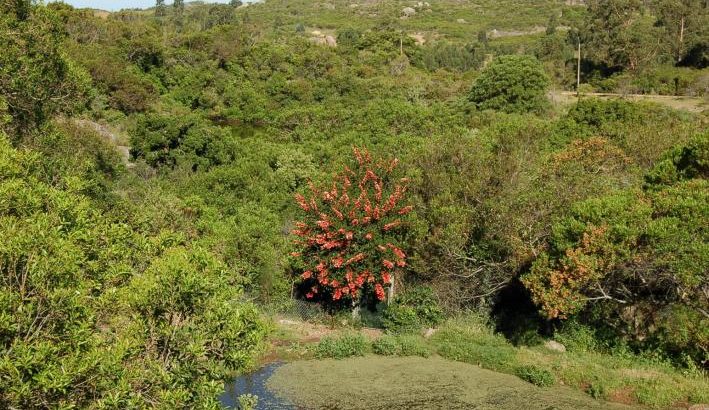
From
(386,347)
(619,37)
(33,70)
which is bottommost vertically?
(386,347)

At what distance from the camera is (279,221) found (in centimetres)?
2455

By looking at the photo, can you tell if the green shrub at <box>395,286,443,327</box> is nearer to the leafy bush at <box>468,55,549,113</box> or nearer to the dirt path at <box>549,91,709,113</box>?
the leafy bush at <box>468,55,549,113</box>

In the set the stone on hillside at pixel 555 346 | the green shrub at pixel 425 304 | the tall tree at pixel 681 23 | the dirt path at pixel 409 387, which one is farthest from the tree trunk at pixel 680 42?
the dirt path at pixel 409 387

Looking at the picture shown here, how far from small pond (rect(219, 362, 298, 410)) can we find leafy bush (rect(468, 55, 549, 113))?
111 feet

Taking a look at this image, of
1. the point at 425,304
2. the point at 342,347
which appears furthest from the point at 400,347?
the point at 425,304

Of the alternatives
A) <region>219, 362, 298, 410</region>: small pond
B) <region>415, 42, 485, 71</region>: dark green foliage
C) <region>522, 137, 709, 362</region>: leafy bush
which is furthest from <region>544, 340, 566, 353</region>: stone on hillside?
<region>415, 42, 485, 71</region>: dark green foliage

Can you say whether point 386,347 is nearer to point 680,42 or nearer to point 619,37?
point 619,37

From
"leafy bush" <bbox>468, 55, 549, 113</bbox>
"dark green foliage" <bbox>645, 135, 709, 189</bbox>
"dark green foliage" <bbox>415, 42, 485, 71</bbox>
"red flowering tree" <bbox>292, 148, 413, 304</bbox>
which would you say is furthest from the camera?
"dark green foliage" <bbox>415, 42, 485, 71</bbox>

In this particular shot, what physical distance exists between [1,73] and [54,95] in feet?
5.88

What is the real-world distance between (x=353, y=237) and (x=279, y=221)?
6587 mm

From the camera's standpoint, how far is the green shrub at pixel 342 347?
55.7 ft

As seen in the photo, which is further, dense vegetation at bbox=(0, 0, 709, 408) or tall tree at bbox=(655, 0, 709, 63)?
tall tree at bbox=(655, 0, 709, 63)

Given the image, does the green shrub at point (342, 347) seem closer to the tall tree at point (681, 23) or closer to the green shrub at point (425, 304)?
the green shrub at point (425, 304)

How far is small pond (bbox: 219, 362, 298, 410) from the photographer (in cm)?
1340
